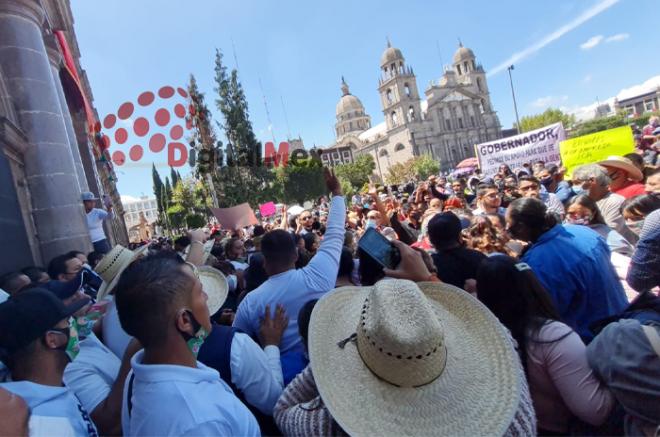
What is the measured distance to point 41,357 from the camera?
149 centimetres

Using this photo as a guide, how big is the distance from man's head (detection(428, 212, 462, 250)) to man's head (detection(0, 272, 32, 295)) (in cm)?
325

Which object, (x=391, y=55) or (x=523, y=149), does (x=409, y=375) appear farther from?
(x=391, y=55)

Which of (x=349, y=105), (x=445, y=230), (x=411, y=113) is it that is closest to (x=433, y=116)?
(x=411, y=113)

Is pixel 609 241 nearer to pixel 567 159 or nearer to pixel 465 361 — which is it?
pixel 465 361

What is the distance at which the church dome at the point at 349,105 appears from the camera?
92.3 meters

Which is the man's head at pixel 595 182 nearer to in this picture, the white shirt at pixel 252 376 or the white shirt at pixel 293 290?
the white shirt at pixel 293 290

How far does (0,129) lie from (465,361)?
5968 mm

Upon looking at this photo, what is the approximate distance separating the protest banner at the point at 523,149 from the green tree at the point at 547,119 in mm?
75199

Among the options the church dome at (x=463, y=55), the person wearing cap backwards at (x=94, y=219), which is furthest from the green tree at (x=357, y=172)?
the person wearing cap backwards at (x=94, y=219)

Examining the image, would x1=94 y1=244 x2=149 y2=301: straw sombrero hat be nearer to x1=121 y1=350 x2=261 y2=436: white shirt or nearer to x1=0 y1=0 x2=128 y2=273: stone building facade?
x1=121 y1=350 x2=261 y2=436: white shirt

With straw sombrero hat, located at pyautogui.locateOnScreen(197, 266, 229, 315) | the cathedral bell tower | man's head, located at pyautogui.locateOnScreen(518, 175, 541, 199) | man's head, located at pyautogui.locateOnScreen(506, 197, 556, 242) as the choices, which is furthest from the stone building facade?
the cathedral bell tower

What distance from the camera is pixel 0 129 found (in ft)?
16.0

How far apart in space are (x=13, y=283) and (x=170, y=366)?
293cm

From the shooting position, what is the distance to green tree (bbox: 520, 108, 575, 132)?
79.2m
